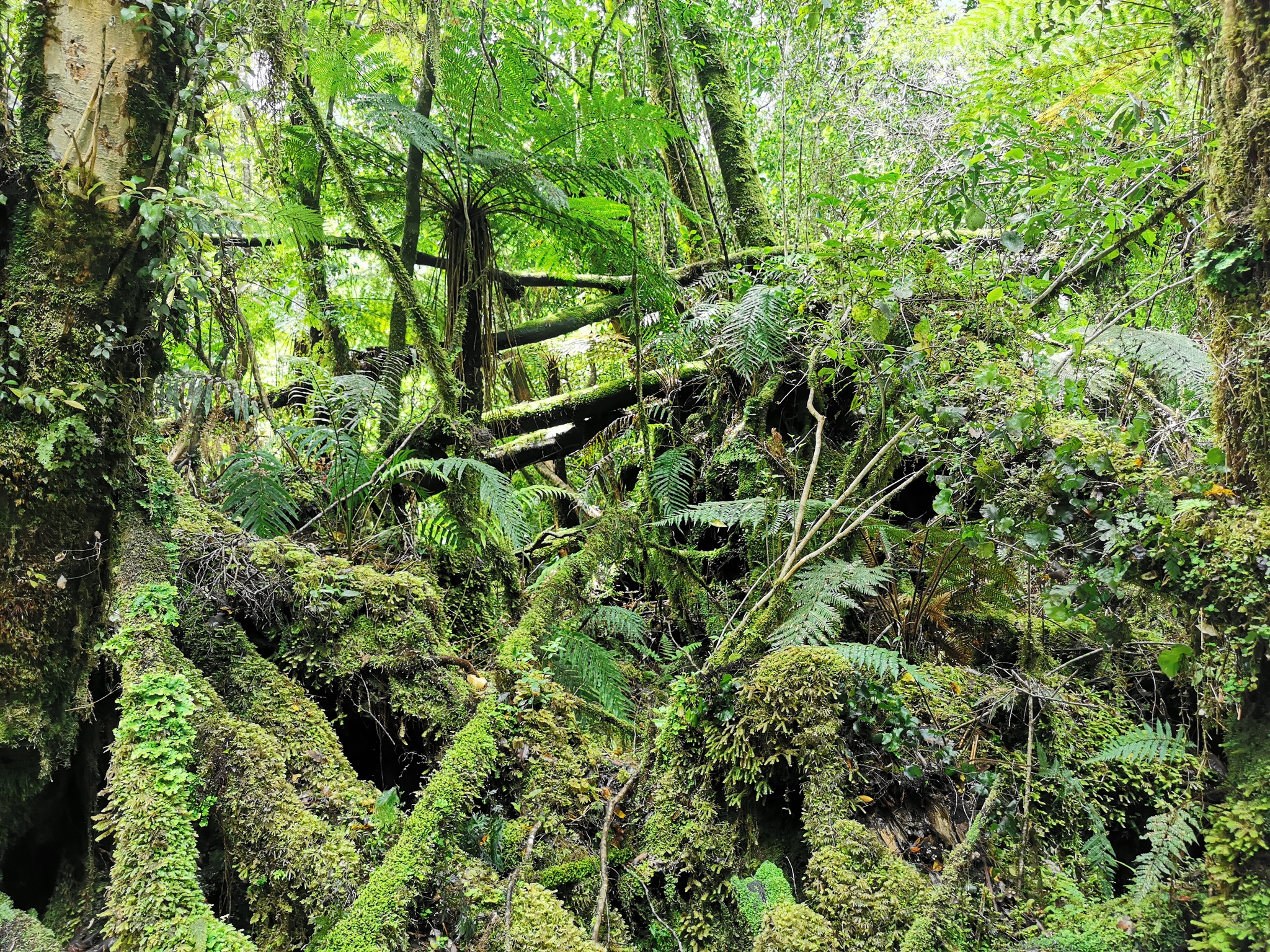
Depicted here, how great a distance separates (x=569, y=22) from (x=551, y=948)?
A: 5876 millimetres

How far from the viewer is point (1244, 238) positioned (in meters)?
1.76

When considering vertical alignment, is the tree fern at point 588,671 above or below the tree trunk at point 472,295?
below

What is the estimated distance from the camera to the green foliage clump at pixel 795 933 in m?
1.91

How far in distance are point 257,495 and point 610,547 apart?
1.75 m

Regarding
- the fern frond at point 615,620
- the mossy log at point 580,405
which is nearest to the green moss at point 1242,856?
the fern frond at point 615,620

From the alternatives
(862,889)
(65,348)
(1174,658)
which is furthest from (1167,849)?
(65,348)

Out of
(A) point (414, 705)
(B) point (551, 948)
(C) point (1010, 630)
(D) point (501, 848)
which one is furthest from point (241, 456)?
(C) point (1010, 630)

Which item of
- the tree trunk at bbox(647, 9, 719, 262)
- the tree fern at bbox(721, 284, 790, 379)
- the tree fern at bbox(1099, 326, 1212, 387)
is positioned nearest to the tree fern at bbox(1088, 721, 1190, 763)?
the tree fern at bbox(1099, 326, 1212, 387)

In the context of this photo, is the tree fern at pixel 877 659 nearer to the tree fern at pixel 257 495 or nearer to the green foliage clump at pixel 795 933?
the green foliage clump at pixel 795 933

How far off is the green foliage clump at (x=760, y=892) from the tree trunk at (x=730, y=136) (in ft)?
15.7

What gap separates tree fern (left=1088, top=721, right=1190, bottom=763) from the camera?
1997 mm

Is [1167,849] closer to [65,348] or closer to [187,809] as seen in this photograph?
[187,809]

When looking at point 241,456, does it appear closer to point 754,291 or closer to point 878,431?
point 754,291

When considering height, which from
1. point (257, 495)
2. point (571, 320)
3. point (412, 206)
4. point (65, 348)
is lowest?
point (257, 495)
